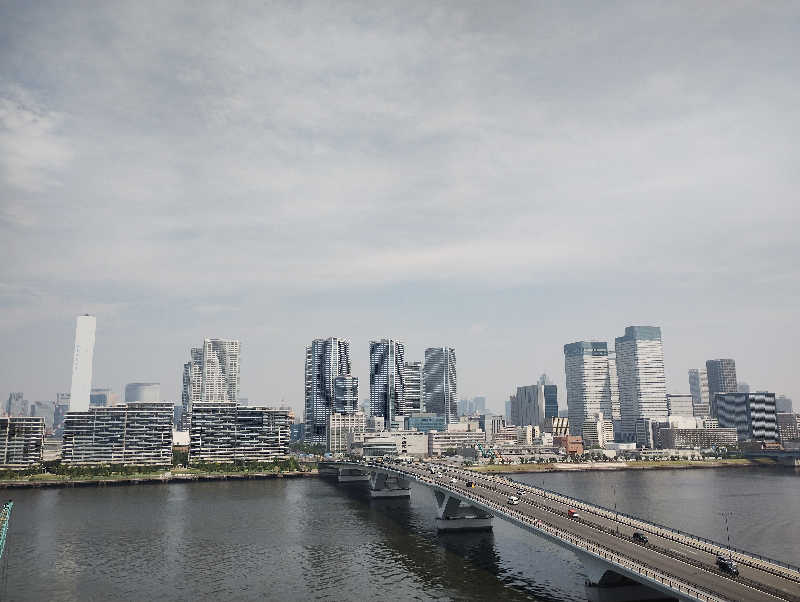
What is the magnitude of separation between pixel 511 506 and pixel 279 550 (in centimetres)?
3529

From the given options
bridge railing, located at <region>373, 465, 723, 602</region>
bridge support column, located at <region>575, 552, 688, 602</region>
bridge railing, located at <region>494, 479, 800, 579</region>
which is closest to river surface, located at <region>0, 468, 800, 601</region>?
bridge support column, located at <region>575, 552, 688, 602</region>

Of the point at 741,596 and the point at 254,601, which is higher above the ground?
the point at 741,596

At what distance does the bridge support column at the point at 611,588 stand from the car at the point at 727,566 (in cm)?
788

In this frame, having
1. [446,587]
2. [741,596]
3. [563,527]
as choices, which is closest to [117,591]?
[446,587]

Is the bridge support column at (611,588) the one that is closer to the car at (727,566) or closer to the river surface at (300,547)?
the river surface at (300,547)

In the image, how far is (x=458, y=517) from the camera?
103000 mm

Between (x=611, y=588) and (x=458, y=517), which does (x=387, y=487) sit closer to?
(x=458, y=517)

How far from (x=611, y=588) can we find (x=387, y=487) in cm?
11029

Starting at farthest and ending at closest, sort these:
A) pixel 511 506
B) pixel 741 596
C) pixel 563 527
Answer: pixel 511 506 < pixel 563 527 < pixel 741 596

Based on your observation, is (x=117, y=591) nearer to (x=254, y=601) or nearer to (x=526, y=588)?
(x=254, y=601)

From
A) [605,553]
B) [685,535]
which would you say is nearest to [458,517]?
[685,535]

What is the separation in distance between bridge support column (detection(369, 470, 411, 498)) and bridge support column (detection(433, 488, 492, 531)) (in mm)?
54453

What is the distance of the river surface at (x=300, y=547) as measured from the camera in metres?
67.6

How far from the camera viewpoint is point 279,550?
88625 millimetres
